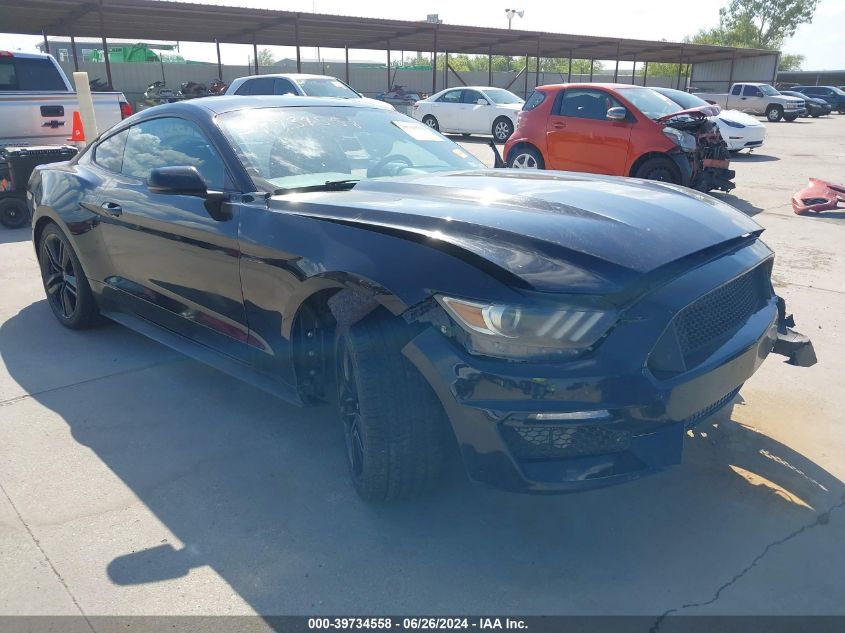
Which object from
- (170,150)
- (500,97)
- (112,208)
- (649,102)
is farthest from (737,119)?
(112,208)

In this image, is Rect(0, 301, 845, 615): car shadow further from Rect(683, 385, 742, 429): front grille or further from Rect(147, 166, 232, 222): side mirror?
Rect(147, 166, 232, 222): side mirror

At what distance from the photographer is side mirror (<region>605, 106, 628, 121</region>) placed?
9312 mm

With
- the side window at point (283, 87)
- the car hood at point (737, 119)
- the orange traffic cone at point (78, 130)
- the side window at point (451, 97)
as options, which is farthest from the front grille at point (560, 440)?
the side window at point (451, 97)

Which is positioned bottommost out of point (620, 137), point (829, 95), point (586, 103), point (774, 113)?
point (774, 113)

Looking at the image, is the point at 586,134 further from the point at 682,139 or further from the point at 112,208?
the point at 112,208

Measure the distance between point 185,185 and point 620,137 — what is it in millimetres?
7603

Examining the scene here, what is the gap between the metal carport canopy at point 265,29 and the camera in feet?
62.3

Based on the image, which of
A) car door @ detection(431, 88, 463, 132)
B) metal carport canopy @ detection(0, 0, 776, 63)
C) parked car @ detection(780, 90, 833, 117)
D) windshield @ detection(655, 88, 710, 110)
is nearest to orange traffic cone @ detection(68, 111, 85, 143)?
windshield @ detection(655, 88, 710, 110)

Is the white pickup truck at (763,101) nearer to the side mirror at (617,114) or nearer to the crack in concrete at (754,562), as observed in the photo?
the side mirror at (617,114)

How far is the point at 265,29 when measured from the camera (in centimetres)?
2366

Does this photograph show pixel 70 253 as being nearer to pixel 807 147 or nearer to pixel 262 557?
pixel 262 557

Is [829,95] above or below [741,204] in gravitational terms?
above

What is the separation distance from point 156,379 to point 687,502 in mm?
2989

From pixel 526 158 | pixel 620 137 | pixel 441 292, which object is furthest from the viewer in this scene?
pixel 526 158
